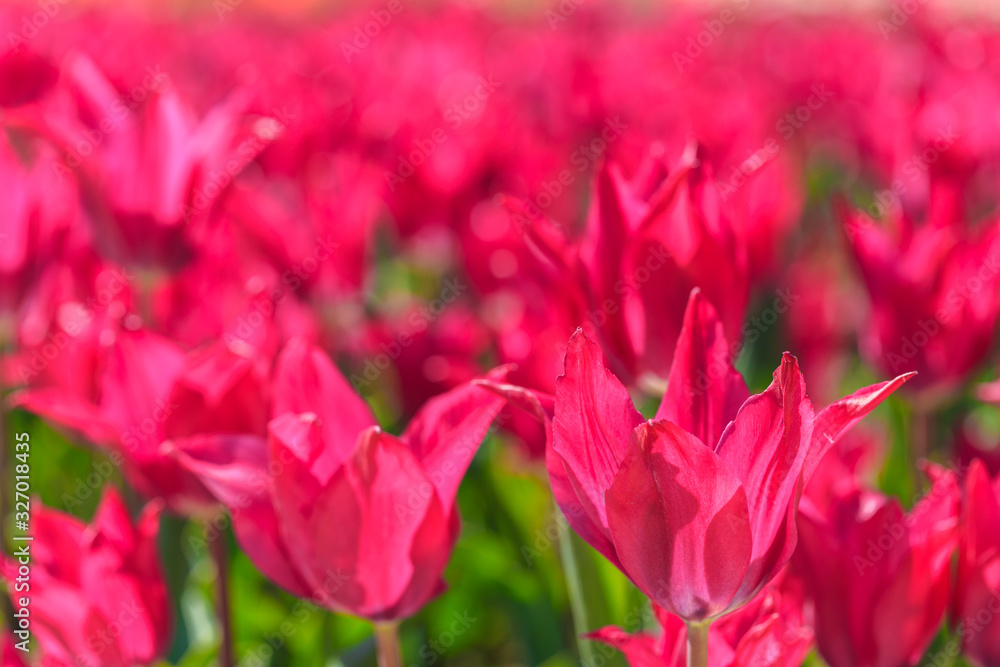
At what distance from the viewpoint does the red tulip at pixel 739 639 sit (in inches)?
30.0

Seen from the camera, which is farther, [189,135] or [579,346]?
[189,135]

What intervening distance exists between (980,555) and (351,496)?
489 millimetres

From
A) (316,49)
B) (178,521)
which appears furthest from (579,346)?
(316,49)

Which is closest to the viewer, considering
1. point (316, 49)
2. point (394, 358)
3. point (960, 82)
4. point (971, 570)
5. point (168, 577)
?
point (971, 570)

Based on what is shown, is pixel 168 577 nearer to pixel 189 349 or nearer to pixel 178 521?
pixel 178 521

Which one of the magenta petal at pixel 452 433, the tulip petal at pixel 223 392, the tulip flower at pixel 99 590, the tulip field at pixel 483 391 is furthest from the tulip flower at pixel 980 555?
the tulip flower at pixel 99 590

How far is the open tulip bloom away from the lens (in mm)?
701

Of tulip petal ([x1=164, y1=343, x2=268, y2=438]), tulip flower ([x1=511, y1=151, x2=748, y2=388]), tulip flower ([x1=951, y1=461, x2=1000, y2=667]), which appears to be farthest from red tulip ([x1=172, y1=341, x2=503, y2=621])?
tulip flower ([x1=951, y1=461, x2=1000, y2=667])

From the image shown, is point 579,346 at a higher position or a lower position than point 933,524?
higher

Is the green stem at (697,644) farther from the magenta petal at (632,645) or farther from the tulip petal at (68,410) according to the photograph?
the tulip petal at (68,410)

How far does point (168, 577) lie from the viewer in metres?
1.45

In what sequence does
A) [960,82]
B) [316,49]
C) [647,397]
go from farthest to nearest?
1. [316,49]
2. [960,82]
3. [647,397]

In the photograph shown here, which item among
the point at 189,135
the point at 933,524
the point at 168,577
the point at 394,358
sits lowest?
the point at 168,577

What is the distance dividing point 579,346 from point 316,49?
4.05 meters
